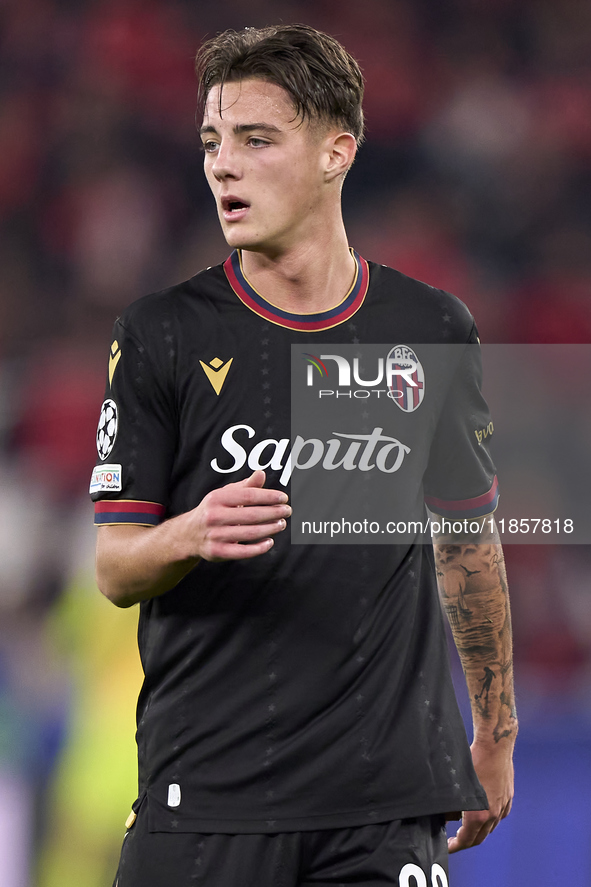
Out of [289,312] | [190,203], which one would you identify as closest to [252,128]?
[289,312]

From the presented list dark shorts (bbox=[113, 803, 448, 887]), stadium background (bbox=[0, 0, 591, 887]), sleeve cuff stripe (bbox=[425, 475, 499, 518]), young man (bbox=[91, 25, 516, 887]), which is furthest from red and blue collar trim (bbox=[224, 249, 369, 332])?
stadium background (bbox=[0, 0, 591, 887])

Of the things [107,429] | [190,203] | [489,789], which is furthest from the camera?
[190,203]

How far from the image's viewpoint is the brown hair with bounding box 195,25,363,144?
5.31 ft

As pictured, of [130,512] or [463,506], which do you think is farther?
[463,506]

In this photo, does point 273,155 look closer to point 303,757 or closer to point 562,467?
point 303,757

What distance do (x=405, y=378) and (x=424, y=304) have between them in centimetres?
→ 15

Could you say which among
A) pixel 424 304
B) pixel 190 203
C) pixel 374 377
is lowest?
pixel 374 377

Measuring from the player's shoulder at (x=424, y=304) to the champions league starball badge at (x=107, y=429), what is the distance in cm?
48

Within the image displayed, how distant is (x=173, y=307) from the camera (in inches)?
63.3

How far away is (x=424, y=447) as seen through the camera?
1677 millimetres

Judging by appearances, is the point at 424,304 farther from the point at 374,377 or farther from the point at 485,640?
the point at 485,640

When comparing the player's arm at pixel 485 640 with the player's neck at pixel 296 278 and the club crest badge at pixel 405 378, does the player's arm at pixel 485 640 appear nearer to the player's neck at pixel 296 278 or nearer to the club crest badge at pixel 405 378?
the club crest badge at pixel 405 378

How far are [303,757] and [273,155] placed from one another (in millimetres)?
918

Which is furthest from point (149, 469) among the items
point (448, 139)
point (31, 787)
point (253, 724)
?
point (448, 139)
